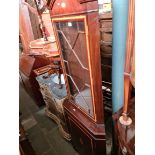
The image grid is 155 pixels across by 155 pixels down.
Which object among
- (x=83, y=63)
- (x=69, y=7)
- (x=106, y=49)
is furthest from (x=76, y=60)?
(x=106, y=49)

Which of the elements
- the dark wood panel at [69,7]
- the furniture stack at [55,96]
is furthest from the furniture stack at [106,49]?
the dark wood panel at [69,7]

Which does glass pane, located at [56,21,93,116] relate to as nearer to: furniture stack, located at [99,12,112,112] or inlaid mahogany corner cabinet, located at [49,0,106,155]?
inlaid mahogany corner cabinet, located at [49,0,106,155]

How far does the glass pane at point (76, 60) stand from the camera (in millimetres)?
1060

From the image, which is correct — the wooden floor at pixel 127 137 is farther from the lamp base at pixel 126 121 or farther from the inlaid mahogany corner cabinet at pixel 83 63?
the inlaid mahogany corner cabinet at pixel 83 63

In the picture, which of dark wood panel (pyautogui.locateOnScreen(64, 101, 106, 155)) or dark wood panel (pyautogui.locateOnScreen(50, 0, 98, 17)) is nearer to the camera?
dark wood panel (pyautogui.locateOnScreen(50, 0, 98, 17))

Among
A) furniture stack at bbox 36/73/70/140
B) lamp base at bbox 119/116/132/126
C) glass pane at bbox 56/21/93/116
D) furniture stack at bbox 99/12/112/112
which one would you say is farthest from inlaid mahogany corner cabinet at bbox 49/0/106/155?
furniture stack at bbox 99/12/112/112

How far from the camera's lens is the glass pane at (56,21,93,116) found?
3.48 ft

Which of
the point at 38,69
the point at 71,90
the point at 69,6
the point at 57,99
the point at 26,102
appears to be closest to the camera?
the point at 69,6

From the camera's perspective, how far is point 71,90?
1.57 m

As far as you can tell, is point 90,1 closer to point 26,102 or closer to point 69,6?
point 69,6
